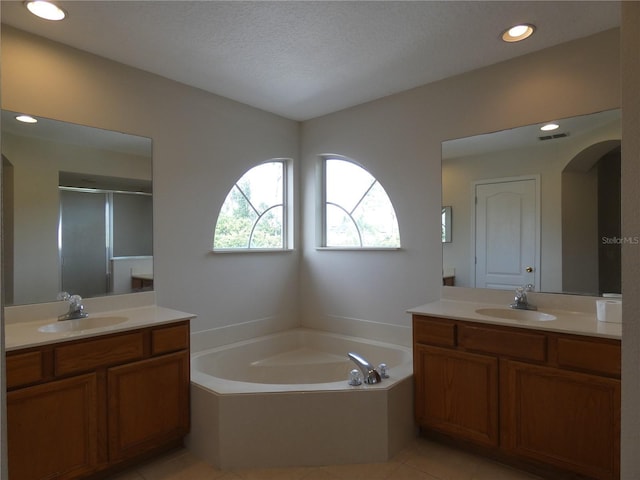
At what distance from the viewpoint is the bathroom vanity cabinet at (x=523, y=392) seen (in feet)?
6.28

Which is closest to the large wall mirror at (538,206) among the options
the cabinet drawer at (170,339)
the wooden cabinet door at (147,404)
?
the cabinet drawer at (170,339)

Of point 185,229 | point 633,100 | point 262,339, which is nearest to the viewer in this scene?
point 633,100

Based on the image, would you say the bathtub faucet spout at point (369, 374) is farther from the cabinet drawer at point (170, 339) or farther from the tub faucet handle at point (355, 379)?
the cabinet drawer at point (170, 339)

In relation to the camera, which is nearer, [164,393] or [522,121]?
[164,393]

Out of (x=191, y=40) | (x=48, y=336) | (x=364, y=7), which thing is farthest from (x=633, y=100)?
(x=48, y=336)

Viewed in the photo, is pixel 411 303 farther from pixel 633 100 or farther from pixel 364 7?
pixel 633 100

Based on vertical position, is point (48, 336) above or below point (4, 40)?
below

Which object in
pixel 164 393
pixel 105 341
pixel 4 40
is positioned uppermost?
pixel 4 40

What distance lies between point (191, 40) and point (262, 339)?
2.36 metres

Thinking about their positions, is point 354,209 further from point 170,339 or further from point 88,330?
point 88,330

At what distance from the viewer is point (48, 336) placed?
76.4 inches

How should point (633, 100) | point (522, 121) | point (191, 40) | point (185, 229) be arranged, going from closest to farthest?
point (633, 100) → point (191, 40) → point (522, 121) → point (185, 229)

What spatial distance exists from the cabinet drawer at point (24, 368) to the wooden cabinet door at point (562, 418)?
7.94ft

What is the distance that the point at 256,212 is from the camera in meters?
3.66
